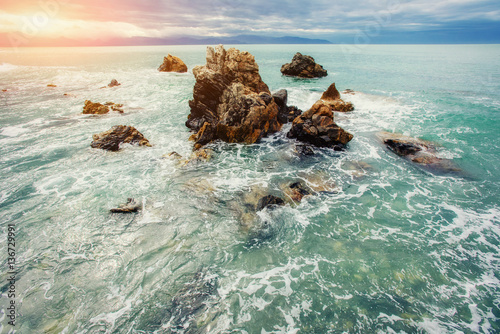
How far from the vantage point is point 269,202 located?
12000 millimetres

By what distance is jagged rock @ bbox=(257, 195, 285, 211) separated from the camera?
39.0 ft

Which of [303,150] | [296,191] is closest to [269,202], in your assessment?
[296,191]

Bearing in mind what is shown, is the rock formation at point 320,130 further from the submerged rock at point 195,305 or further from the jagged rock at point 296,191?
the submerged rock at point 195,305

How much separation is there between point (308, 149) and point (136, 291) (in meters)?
14.7

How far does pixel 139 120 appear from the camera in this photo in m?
25.5

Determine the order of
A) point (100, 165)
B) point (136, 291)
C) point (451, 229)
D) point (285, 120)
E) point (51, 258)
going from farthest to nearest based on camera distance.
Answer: point (285, 120), point (100, 165), point (451, 229), point (51, 258), point (136, 291)

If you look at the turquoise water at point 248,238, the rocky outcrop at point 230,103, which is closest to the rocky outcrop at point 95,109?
the turquoise water at point 248,238

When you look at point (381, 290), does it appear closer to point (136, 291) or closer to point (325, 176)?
point (325, 176)

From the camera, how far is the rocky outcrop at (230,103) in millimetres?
20188

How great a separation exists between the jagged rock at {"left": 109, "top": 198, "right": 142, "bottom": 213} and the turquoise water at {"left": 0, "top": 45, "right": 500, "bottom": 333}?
447mm

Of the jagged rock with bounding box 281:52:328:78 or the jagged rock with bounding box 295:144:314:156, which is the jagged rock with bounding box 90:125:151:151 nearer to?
the jagged rock with bounding box 295:144:314:156

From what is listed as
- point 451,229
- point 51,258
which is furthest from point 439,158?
point 51,258

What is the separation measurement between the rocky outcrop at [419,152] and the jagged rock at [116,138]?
20.9 m

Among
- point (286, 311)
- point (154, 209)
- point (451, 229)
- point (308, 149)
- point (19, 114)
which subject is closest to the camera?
point (286, 311)
